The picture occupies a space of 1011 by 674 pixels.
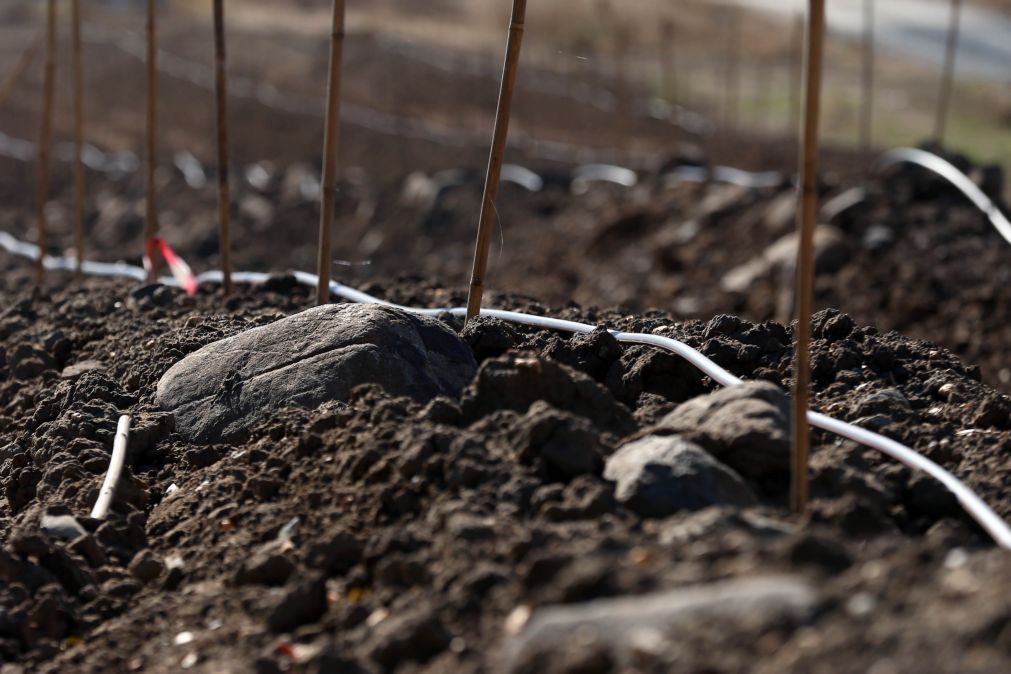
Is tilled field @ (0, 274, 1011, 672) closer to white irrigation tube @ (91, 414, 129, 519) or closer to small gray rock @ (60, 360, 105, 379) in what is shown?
white irrigation tube @ (91, 414, 129, 519)

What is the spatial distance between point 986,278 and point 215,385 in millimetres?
7696

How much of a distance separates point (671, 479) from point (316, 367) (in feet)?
5.50

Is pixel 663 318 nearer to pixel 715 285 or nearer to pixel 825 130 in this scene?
pixel 715 285

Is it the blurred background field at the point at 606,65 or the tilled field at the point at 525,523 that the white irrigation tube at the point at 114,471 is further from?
A: the blurred background field at the point at 606,65

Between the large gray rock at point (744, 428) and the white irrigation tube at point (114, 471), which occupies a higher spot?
the large gray rock at point (744, 428)

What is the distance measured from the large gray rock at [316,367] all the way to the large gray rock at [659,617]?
6.90 feet

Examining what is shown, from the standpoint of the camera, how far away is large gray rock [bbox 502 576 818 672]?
2.53 metres

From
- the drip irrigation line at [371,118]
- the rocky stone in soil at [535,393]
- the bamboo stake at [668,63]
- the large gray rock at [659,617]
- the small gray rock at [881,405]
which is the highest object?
the large gray rock at [659,617]

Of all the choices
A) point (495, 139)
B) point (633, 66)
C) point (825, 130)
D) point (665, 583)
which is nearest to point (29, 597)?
point (665, 583)

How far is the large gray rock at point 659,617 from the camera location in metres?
2.53

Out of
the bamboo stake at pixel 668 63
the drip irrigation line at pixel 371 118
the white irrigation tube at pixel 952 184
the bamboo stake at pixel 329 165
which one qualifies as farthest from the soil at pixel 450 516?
the bamboo stake at pixel 668 63

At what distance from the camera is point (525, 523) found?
341 cm

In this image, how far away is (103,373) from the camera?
18.8 feet

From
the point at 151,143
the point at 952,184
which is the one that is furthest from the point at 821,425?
the point at 952,184
